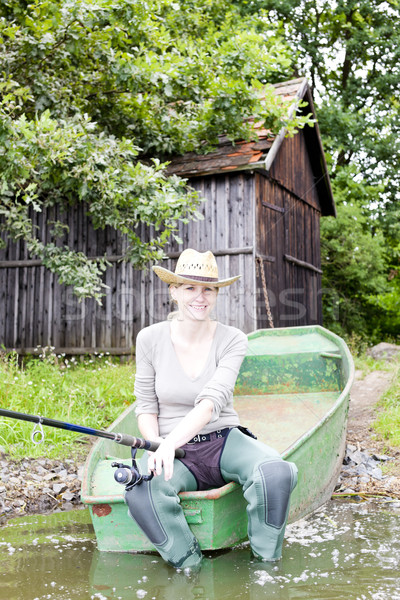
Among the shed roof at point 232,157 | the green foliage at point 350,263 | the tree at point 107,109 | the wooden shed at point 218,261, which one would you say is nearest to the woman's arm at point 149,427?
the tree at point 107,109

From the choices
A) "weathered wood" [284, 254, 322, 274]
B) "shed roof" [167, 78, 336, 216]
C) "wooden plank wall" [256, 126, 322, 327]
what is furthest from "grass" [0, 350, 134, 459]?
"weathered wood" [284, 254, 322, 274]

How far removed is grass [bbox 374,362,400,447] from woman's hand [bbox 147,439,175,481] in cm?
379


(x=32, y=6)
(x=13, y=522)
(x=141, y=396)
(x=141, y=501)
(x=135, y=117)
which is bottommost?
(x=13, y=522)

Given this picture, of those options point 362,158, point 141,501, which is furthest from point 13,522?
point 362,158

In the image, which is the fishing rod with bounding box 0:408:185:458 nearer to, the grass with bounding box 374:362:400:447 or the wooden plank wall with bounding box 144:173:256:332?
the grass with bounding box 374:362:400:447

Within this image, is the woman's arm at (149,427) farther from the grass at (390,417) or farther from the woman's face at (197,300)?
the grass at (390,417)

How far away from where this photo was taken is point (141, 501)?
3316 mm

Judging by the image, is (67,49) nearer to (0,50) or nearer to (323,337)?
(0,50)

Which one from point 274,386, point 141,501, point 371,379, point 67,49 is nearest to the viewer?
point 141,501

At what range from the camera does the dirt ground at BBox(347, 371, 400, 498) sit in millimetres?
5285

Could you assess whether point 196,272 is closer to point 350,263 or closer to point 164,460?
point 164,460

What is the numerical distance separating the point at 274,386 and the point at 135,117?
206 inches

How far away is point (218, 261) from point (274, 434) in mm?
5079

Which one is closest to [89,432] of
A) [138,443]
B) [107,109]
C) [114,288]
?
[138,443]
